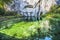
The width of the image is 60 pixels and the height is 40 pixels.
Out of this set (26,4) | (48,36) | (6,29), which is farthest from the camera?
(26,4)

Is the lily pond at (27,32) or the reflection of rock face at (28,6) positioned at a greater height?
the reflection of rock face at (28,6)

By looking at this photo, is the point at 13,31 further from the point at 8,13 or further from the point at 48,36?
the point at 8,13

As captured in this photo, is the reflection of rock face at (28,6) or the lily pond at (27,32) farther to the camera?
the reflection of rock face at (28,6)

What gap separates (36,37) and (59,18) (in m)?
9.66

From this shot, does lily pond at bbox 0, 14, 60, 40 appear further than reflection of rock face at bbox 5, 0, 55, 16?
No

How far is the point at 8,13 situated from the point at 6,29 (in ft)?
28.0

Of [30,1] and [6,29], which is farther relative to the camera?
[30,1]

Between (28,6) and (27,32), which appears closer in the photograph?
(27,32)

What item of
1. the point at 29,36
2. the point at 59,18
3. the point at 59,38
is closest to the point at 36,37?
the point at 29,36

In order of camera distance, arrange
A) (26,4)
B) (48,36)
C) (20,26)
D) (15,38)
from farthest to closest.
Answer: (26,4) < (20,26) < (48,36) < (15,38)

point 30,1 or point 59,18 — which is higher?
point 30,1

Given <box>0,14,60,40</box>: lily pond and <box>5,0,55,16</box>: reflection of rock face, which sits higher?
<box>5,0,55,16</box>: reflection of rock face

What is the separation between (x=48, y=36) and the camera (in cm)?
1603

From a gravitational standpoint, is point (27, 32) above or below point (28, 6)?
below
